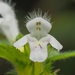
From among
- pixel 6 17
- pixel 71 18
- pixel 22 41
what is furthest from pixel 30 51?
pixel 71 18

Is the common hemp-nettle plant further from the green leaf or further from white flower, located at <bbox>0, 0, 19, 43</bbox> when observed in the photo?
white flower, located at <bbox>0, 0, 19, 43</bbox>

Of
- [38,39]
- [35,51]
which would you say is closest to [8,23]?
[38,39]

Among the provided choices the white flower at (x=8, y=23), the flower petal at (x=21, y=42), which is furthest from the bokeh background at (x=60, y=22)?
the flower petal at (x=21, y=42)

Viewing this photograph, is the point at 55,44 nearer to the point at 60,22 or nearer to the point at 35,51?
the point at 35,51

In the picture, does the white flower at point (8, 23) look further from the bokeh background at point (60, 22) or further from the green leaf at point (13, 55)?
the bokeh background at point (60, 22)

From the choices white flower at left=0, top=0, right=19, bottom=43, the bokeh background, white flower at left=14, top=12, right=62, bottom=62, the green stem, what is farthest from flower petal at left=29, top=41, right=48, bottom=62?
the bokeh background

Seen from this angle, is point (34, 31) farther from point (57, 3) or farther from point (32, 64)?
point (57, 3)
